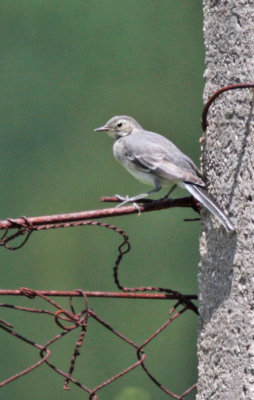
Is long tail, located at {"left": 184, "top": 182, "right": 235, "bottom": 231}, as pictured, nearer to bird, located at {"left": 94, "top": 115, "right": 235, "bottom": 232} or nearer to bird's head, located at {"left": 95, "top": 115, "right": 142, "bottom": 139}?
bird, located at {"left": 94, "top": 115, "right": 235, "bottom": 232}

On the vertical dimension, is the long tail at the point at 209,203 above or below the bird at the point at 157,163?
above

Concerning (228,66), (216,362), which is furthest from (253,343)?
(228,66)

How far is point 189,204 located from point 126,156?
669 millimetres

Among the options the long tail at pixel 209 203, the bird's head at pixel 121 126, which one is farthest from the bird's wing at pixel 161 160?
the bird's head at pixel 121 126

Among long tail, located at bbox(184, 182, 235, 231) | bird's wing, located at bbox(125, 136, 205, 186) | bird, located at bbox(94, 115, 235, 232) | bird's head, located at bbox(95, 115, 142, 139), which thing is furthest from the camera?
bird's head, located at bbox(95, 115, 142, 139)

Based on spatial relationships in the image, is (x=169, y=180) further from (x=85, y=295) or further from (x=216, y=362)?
(x=216, y=362)

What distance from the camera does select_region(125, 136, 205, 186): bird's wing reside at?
2.16m

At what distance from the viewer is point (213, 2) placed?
1.78 metres

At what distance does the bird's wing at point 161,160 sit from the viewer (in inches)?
85.1

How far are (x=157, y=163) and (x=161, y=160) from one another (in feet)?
0.06

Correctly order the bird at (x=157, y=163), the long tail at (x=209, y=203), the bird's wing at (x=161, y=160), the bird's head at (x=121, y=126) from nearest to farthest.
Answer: the long tail at (x=209, y=203) < the bird at (x=157, y=163) < the bird's wing at (x=161, y=160) < the bird's head at (x=121, y=126)

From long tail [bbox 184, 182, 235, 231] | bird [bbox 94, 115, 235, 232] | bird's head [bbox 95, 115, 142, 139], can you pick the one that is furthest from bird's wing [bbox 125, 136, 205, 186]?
bird's head [bbox 95, 115, 142, 139]

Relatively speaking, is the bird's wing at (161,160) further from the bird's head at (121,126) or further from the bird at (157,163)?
the bird's head at (121,126)

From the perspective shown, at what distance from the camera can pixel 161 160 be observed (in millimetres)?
2299
